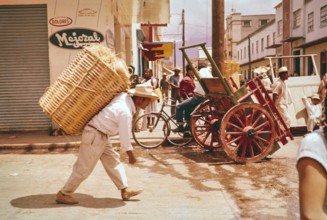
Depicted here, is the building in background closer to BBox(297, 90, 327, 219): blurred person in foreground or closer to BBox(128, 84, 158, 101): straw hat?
BBox(128, 84, 158, 101): straw hat

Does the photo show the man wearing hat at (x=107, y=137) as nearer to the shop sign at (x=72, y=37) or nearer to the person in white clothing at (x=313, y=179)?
the person in white clothing at (x=313, y=179)

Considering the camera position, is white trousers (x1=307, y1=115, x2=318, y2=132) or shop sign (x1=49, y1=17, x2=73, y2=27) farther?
shop sign (x1=49, y1=17, x2=73, y2=27)

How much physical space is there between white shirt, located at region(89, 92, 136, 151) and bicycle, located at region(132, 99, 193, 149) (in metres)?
4.15

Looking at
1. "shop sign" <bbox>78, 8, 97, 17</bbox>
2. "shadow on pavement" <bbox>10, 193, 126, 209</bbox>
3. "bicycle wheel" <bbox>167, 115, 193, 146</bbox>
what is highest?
"shop sign" <bbox>78, 8, 97, 17</bbox>

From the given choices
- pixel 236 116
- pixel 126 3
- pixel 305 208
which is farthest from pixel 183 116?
pixel 305 208

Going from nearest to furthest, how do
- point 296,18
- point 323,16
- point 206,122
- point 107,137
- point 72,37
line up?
point 107,137 → point 206,122 → point 72,37 → point 323,16 → point 296,18

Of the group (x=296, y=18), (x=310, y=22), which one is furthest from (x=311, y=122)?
(x=296, y=18)

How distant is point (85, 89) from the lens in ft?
15.5

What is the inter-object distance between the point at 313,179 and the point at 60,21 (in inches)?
389

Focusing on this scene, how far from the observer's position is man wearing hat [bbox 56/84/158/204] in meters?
4.64

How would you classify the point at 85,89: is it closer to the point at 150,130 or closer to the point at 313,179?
the point at 313,179

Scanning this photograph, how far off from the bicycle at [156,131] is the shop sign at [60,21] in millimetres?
3269

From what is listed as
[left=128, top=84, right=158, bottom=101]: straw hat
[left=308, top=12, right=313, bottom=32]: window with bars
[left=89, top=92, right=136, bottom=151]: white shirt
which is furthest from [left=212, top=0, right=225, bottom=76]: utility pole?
[left=308, top=12, right=313, bottom=32]: window with bars

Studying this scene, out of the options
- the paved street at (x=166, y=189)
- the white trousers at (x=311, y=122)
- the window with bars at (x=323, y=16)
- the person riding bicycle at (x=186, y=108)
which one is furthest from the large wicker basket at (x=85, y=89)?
the window with bars at (x=323, y=16)
